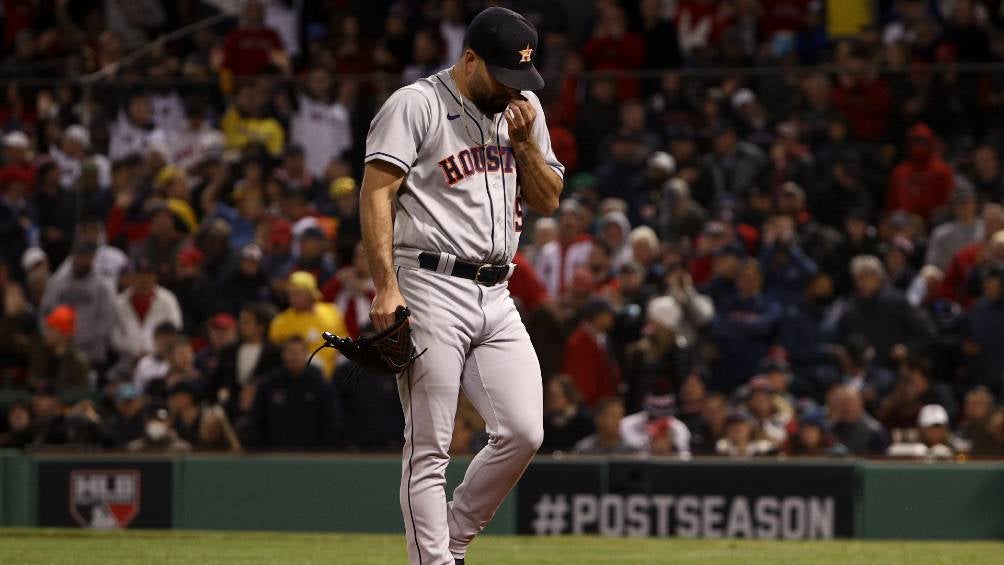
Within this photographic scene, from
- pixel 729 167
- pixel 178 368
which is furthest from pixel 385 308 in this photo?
pixel 729 167

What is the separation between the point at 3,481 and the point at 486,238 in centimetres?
654

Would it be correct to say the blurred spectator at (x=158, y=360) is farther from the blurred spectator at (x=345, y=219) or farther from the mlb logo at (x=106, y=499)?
the mlb logo at (x=106, y=499)

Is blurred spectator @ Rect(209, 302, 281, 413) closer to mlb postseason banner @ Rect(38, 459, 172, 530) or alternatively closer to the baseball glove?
mlb postseason banner @ Rect(38, 459, 172, 530)

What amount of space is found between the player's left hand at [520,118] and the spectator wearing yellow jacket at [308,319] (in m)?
7.11

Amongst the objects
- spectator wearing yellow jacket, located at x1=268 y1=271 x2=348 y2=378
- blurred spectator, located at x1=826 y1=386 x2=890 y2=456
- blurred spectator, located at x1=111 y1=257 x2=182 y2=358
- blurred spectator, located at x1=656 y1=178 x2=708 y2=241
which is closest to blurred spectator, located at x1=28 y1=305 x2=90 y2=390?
blurred spectator, located at x1=111 y1=257 x2=182 y2=358

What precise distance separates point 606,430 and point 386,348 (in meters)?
6.40

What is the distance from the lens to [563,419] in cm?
1225

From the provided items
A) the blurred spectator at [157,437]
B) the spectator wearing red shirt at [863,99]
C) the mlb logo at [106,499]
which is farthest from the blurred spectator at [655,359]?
the mlb logo at [106,499]

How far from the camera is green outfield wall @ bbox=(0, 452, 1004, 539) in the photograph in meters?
10.6

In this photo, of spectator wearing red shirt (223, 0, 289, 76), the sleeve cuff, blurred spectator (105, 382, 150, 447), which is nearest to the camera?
the sleeve cuff

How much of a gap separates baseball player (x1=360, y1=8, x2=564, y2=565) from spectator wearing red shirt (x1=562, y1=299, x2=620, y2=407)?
22.7ft

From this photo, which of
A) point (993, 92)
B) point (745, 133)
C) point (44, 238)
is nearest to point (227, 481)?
point (44, 238)

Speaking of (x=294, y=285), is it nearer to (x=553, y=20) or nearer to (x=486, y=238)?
(x=553, y=20)

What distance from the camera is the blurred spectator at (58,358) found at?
13516mm
